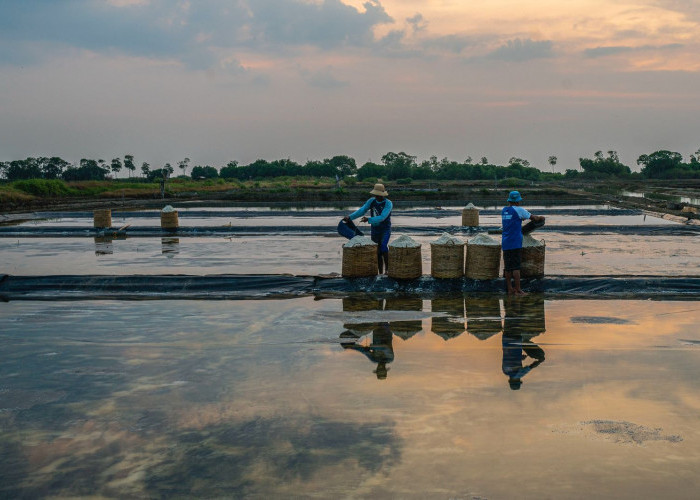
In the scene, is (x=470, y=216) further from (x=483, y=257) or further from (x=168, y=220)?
(x=483, y=257)

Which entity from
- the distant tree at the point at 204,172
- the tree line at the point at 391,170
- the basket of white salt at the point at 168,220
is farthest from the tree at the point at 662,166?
the basket of white salt at the point at 168,220

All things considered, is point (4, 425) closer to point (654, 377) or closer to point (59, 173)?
point (654, 377)

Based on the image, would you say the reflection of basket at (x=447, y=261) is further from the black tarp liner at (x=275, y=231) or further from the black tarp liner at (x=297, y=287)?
the black tarp liner at (x=275, y=231)

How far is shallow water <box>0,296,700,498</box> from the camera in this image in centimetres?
353

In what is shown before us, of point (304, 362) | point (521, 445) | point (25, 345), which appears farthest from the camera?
point (25, 345)

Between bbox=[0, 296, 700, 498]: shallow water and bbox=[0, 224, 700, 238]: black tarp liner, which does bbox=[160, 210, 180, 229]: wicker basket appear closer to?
bbox=[0, 224, 700, 238]: black tarp liner

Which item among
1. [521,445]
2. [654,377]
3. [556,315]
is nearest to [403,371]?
[521,445]

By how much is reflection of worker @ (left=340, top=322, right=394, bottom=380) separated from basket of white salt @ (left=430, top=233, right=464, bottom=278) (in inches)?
72.1

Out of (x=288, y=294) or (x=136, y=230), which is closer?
(x=288, y=294)

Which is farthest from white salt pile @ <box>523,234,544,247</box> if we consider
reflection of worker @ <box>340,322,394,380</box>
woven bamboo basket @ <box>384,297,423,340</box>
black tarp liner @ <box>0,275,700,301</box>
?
reflection of worker @ <box>340,322,394,380</box>

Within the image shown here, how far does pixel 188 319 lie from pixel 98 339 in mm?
1148

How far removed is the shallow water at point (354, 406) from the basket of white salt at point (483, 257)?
1.26m

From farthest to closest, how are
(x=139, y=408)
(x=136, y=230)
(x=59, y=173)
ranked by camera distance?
(x=59, y=173), (x=136, y=230), (x=139, y=408)

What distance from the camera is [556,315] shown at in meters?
7.40
